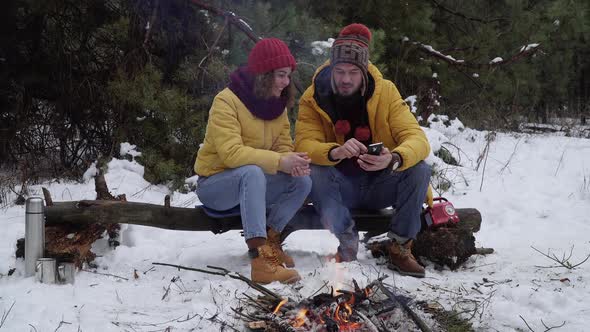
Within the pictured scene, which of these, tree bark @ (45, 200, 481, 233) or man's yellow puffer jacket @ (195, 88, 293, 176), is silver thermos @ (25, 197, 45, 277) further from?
man's yellow puffer jacket @ (195, 88, 293, 176)

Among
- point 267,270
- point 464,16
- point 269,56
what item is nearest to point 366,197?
point 267,270

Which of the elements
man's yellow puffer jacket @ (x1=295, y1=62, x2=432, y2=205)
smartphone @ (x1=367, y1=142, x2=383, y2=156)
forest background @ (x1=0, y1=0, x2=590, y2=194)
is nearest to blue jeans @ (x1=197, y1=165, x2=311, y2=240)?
man's yellow puffer jacket @ (x1=295, y1=62, x2=432, y2=205)

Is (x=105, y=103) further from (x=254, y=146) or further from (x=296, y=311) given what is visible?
(x=296, y=311)

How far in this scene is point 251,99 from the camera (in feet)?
11.6

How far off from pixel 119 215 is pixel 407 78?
587 centimetres

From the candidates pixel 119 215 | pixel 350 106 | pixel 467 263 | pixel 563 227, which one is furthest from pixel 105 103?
pixel 563 227

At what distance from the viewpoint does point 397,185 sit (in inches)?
144

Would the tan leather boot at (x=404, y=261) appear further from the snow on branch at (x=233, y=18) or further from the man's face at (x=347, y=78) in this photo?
the snow on branch at (x=233, y=18)

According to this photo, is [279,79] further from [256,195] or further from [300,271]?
[300,271]

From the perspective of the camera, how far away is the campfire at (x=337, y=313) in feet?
8.15

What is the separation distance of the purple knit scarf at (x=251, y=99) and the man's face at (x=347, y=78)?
44cm

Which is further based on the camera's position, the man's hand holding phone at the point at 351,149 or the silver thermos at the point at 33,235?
the man's hand holding phone at the point at 351,149

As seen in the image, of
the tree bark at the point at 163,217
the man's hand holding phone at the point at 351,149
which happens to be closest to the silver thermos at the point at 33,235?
the tree bark at the point at 163,217

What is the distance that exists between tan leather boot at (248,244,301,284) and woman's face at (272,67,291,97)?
1.02 meters
